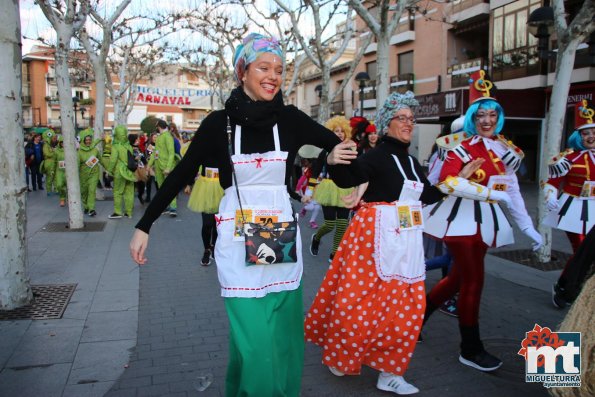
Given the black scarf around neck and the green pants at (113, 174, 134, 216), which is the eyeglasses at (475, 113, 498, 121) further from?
the green pants at (113, 174, 134, 216)

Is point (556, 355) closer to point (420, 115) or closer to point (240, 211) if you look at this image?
point (240, 211)

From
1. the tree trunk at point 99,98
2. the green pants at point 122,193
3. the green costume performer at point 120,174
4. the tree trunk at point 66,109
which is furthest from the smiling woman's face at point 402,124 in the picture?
the tree trunk at point 99,98

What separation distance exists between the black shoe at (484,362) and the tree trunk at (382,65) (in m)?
6.71

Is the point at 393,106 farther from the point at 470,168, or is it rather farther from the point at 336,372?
the point at 336,372

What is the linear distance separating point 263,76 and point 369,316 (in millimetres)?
1742

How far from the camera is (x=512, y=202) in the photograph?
12.9 ft

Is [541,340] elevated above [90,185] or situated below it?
below

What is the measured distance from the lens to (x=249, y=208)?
254 cm

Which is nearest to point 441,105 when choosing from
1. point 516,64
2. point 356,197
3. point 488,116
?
point 516,64

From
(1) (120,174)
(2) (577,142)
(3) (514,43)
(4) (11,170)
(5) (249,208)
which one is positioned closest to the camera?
(5) (249,208)

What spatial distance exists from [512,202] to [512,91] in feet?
55.2

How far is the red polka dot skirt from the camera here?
3.38 meters

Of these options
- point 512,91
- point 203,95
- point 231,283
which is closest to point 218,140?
point 231,283

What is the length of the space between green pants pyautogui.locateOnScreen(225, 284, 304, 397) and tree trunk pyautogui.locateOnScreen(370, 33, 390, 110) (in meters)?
7.74
